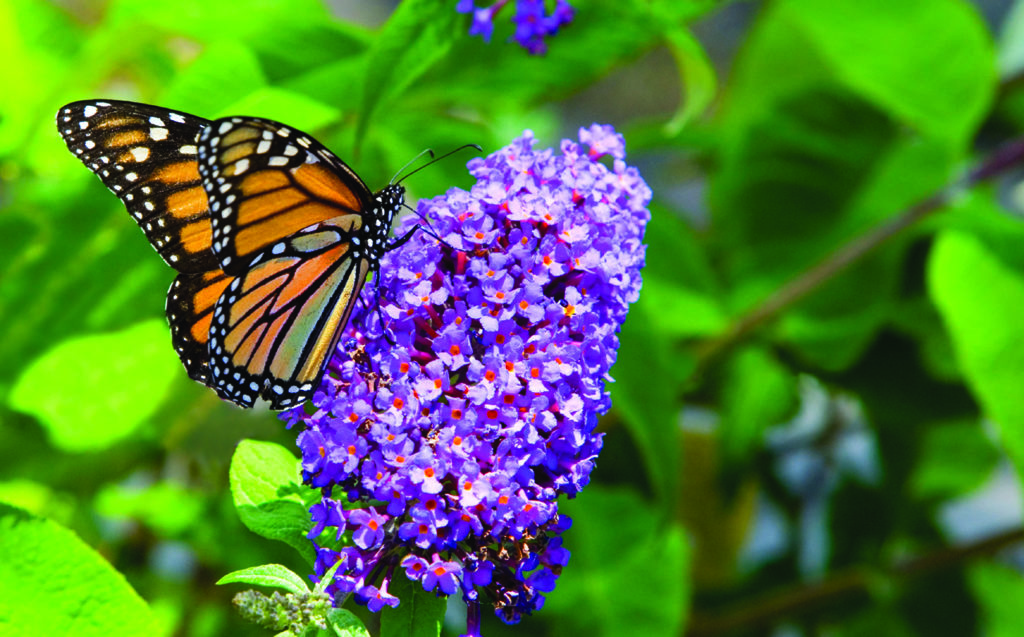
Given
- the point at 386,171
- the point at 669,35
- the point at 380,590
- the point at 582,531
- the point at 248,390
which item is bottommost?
the point at 380,590

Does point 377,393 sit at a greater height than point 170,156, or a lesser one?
lesser

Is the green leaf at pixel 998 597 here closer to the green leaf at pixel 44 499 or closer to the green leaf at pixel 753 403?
the green leaf at pixel 753 403

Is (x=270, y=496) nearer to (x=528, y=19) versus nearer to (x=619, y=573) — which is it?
(x=528, y=19)

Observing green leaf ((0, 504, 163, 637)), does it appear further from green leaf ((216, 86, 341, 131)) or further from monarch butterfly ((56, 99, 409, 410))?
green leaf ((216, 86, 341, 131))

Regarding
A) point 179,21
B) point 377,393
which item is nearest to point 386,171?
point 179,21

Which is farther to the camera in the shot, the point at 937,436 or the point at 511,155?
the point at 937,436

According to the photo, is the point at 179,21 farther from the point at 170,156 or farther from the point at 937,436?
the point at 937,436
